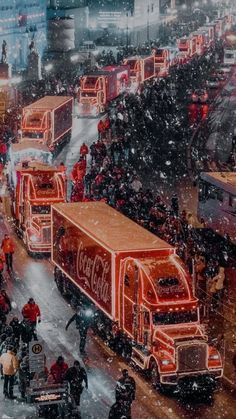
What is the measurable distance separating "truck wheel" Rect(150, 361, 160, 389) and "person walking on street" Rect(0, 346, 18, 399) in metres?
3.17

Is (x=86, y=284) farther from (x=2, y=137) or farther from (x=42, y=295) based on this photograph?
(x=2, y=137)

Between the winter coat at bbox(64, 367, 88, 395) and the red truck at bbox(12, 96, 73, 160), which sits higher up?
the winter coat at bbox(64, 367, 88, 395)

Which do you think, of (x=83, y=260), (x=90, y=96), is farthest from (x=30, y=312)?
(x=90, y=96)

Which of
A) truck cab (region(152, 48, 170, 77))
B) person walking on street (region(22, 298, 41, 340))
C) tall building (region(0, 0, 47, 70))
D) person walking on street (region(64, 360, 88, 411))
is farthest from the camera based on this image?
truck cab (region(152, 48, 170, 77))

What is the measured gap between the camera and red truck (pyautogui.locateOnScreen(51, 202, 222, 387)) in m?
22.2

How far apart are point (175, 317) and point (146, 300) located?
0.79m

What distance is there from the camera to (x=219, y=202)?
3494 cm

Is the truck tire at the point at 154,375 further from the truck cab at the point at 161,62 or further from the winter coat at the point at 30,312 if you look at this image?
the truck cab at the point at 161,62

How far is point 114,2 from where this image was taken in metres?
128

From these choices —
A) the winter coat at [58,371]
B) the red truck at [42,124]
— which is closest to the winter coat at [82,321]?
the winter coat at [58,371]

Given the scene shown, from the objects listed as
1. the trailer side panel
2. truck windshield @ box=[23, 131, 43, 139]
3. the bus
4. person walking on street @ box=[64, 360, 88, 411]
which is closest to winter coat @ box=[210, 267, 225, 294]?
the trailer side panel

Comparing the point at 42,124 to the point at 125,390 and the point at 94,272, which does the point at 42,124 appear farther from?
the point at 125,390

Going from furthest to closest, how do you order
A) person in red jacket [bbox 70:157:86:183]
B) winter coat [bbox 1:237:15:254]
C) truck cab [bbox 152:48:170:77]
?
1. truck cab [bbox 152:48:170:77]
2. person in red jacket [bbox 70:157:86:183]
3. winter coat [bbox 1:237:15:254]

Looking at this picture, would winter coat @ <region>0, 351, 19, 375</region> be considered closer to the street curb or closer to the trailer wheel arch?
the trailer wheel arch
